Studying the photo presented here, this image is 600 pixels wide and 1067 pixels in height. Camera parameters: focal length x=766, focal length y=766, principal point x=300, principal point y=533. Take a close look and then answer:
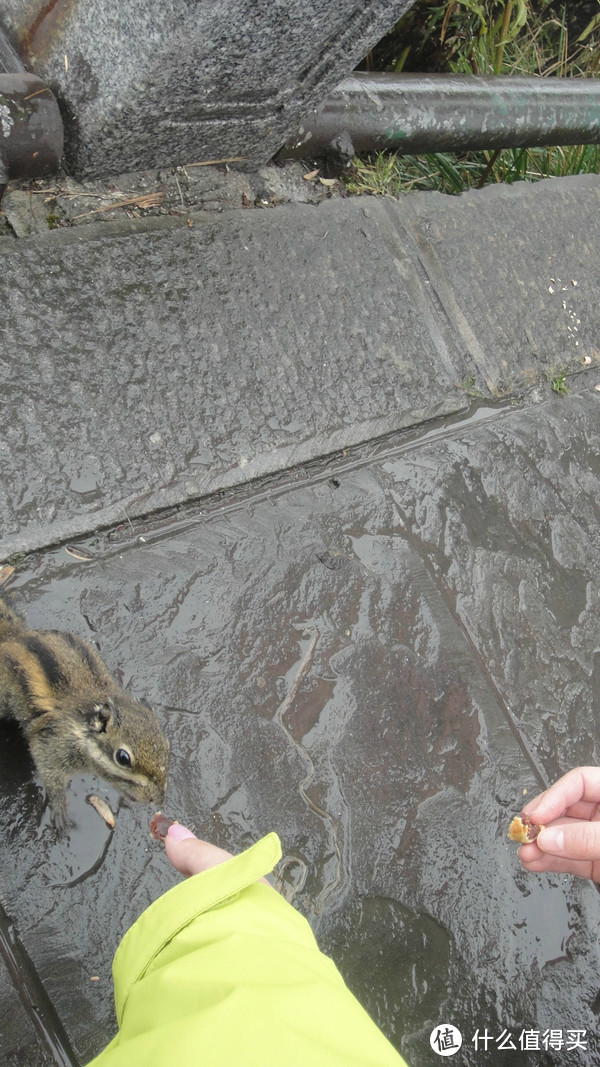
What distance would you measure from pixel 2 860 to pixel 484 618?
1.77 m

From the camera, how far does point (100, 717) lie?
6.77 ft

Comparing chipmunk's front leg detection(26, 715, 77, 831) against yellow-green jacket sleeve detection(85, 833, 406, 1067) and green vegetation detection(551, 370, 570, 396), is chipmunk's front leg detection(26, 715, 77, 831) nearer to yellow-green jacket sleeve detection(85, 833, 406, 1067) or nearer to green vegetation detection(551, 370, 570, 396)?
yellow-green jacket sleeve detection(85, 833, 406, 1067)

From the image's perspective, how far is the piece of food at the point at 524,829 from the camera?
2.20 meters

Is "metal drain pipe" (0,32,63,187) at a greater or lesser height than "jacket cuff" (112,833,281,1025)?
greater

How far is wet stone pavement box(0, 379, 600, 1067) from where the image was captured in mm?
2082

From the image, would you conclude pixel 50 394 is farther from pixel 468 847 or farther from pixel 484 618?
pixel 468 847

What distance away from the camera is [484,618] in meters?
2.83

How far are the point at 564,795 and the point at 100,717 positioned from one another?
1295 mm

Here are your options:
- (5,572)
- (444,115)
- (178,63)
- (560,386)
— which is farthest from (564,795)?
(444,115)

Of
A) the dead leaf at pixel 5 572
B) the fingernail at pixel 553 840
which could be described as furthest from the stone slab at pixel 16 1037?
the fingernail at pixel 553 840

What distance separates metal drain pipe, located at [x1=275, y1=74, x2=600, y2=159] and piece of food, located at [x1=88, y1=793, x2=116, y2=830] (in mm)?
2507

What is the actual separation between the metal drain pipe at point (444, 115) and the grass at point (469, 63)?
129 mm

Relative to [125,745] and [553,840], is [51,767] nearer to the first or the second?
[125,745]

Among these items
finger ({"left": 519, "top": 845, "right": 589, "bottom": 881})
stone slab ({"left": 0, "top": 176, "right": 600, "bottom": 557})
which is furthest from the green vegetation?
finger ({"left": 519, "top": 845, "right": 589, "bottom": 881})
